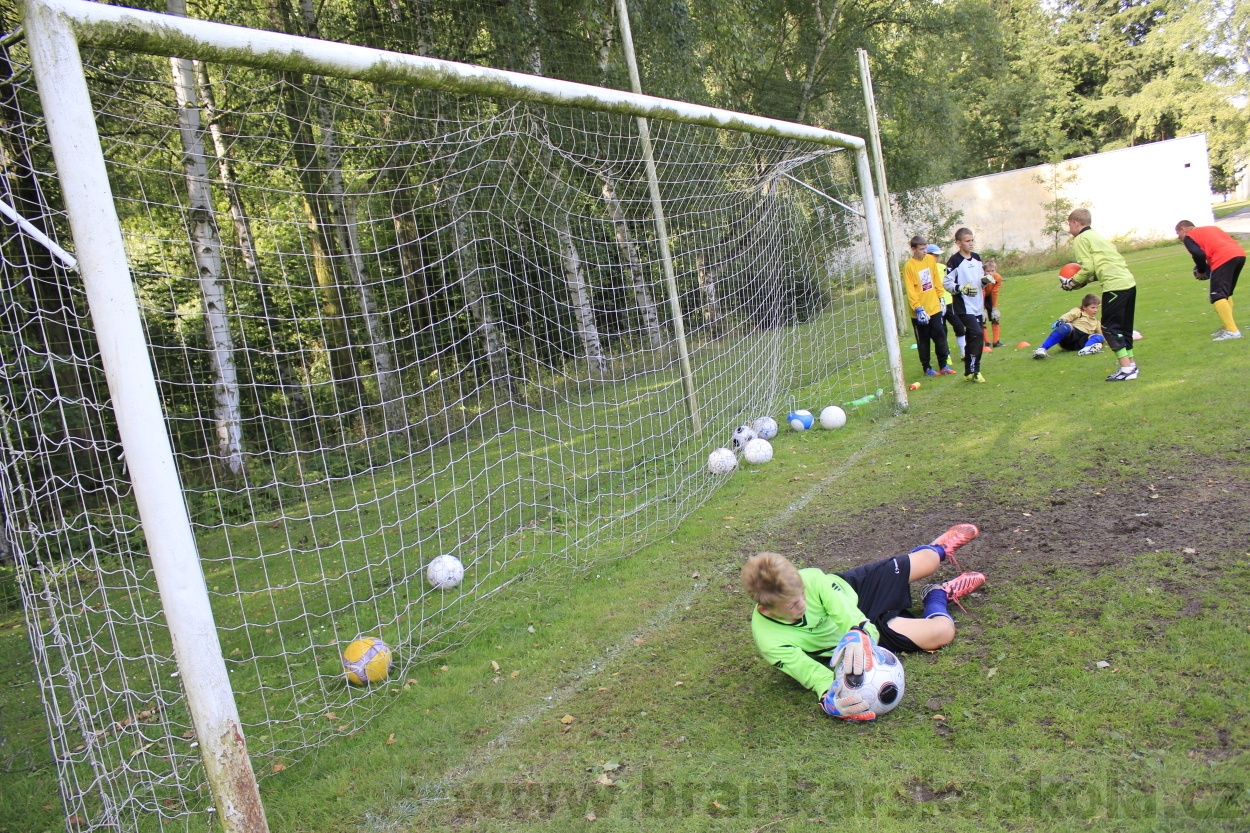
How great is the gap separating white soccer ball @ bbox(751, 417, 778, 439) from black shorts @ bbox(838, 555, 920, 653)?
4.29 metres

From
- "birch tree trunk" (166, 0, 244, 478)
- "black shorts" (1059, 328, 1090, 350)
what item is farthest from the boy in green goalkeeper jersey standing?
"birch tree trunk" (166, 0, 244, 478)

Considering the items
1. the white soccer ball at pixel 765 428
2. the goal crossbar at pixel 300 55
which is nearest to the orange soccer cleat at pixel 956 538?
the goal crossbar at pixel 300 55

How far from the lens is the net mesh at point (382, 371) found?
4.89 m

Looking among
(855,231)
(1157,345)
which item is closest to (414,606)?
(1157,345)

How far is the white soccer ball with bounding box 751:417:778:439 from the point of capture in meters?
8.16

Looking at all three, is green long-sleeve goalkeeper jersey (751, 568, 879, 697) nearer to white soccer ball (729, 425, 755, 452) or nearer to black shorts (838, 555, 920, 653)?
black shorts (838, 555, 920, 653)

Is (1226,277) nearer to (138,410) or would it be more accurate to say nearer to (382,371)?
(382,371)

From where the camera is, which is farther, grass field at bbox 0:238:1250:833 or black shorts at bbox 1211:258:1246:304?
black shorts at bbox 1211:258:1246:304

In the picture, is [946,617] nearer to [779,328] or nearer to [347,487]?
[779,328]

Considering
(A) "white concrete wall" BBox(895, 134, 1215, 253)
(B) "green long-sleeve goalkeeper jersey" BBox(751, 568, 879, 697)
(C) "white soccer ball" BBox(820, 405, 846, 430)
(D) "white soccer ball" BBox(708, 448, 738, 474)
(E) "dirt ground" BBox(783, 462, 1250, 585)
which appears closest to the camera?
(B) "green long-sleeve goalkeeper jersey" BBox(751, 568, 879, 697)

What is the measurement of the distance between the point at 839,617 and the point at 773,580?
17.4 inches

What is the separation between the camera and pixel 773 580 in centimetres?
324

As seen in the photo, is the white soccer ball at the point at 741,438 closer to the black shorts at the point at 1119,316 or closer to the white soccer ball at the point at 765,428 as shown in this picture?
the white soccer ball at the point at 765,428

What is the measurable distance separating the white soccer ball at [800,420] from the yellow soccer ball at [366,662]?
17.3 feet
